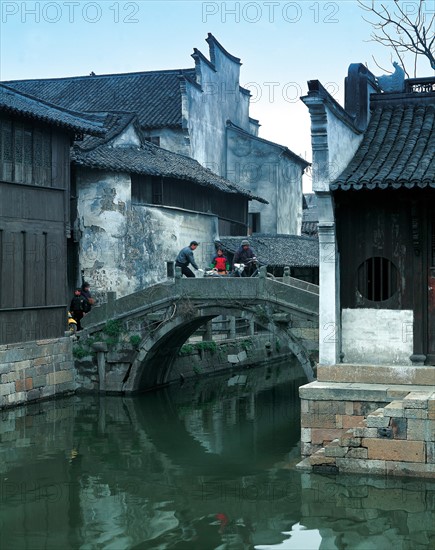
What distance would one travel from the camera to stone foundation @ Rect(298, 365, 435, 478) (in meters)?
12.4

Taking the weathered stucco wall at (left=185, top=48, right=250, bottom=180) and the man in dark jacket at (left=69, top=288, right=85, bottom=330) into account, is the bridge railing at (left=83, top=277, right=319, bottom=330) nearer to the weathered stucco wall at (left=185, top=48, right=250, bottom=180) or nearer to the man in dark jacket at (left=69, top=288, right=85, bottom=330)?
the man in dark jacket at (left=69, top=288, right=85, bottom=330)

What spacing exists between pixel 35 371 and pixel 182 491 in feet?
28.8

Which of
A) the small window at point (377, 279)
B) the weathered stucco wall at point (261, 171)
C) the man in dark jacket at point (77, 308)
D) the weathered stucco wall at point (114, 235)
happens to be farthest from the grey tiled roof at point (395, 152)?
the weathered stucco wall at point (261, 171)

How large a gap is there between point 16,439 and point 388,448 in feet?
25.3

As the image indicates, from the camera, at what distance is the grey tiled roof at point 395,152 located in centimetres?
1359

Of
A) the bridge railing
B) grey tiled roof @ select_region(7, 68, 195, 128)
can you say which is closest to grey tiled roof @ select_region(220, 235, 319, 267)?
grey tiled roof @ select_region(7, 68, 195, 128)

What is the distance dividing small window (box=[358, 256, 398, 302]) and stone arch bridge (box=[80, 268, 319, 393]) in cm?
629

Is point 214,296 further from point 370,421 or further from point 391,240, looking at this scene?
point 370,421

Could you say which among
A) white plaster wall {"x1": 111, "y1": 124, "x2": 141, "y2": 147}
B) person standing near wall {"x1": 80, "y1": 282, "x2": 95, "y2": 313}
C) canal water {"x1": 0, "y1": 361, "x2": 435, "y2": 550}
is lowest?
canal water {"x1": 0, "y1": 361, "x2": 435, "y2": 550}

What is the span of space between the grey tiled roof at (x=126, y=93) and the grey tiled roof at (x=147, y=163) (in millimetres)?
2502

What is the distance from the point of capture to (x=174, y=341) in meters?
24.5

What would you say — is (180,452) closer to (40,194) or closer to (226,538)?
(226,538)

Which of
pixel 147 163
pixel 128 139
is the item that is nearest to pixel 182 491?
pixel 147 163

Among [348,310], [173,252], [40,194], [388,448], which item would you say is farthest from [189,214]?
[388,448]
